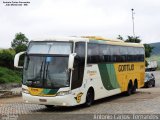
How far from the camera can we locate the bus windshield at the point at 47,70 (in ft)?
66.7

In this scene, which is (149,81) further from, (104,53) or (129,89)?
(104,53)

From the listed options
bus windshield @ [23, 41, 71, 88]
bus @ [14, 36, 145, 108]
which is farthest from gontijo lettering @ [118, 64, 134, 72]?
bus windshield @ [23, 41, 71, 88]

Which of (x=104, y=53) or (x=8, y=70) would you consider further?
(x=8, y=70)

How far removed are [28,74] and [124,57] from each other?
9.07 meters

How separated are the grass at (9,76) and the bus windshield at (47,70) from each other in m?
23.3

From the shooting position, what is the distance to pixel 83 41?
22062mm

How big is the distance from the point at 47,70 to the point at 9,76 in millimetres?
26686

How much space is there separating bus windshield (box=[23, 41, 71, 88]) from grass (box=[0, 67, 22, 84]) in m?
23.3

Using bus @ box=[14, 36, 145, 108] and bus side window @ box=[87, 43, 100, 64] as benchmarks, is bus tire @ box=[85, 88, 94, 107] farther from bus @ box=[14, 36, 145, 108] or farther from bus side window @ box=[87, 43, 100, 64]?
bus side window @ box=[87, 43, 100, 64]

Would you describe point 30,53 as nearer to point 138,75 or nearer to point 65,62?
point 65,62

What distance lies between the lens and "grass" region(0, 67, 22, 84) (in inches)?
1767

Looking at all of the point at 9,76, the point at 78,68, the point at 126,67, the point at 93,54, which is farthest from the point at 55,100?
the point at 9,76

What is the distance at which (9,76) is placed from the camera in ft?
153

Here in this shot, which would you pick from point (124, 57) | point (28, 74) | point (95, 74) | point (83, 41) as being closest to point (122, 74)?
point (124, 57)
